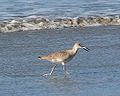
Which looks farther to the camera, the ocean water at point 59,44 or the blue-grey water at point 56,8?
the blue-grey water at point 56,8

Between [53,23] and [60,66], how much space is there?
5.09 meters

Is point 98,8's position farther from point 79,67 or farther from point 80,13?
point 79,67

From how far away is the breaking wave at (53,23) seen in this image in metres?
14.4

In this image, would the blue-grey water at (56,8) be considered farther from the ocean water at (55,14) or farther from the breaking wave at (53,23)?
the breaking wave at (53,23)

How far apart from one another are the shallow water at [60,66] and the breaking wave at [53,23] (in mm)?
599

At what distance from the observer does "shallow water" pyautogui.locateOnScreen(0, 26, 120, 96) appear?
7.89 meters

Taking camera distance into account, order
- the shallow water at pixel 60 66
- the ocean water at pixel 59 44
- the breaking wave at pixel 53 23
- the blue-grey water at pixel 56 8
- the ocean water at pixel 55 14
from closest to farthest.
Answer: the shallow water at pixel 60 66 < the ocean water at pixel 59 44 < the breaking wave at pixel 53 23 < the ocean water at pixel 55 14 < the blue-grey water at pixel 56 8

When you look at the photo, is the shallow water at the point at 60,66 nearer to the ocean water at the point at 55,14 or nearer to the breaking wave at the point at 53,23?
the breaking wave at the point at 53,23

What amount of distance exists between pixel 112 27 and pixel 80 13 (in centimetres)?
276

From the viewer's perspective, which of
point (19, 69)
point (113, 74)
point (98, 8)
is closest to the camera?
point (113, 74)

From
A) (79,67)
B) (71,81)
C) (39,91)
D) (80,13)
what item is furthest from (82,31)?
(39,91)

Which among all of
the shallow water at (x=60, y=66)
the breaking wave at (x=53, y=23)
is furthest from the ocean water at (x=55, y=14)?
the shallow water at (x=60, y=66)

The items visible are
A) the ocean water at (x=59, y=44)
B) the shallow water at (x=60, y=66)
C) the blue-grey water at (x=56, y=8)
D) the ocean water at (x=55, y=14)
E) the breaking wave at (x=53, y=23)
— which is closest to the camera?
the shallow water at (x=60, y=66)

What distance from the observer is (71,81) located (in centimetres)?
855
